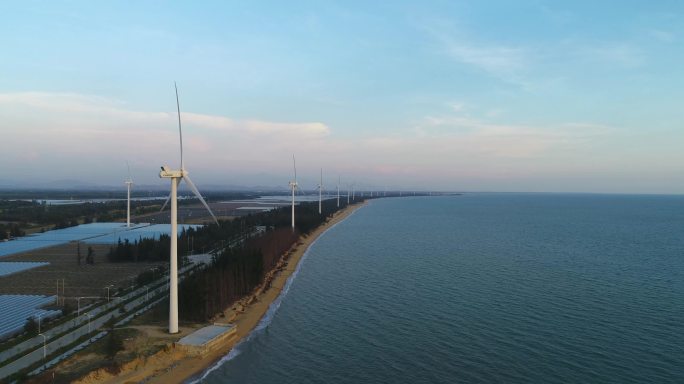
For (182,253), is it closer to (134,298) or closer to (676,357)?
(134,298)

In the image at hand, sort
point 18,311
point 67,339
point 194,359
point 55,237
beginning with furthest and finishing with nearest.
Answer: point 55,237, point 18,311, point 67,339, point 194,359

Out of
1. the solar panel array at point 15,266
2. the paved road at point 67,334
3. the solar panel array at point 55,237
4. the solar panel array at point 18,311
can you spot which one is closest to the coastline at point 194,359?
the paved road at point 67,334

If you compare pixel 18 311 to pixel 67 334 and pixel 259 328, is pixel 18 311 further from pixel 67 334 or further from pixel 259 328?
pixel 259 328

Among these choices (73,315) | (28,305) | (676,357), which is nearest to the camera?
(676,357)

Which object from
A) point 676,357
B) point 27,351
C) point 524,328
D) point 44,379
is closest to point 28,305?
point 27,351

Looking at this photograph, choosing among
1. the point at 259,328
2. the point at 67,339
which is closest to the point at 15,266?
the point at 67,339

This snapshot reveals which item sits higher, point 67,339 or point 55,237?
point 55,237

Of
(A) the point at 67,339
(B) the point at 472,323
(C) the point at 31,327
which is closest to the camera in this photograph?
(A) the point at 67,339
